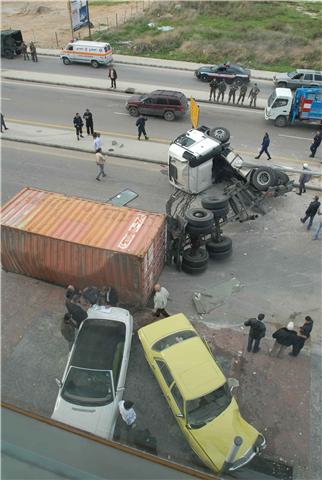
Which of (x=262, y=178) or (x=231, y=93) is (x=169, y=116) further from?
(x=262, y=178)

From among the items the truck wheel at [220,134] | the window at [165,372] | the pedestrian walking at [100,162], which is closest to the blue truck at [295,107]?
the truck wheel at [220,134]

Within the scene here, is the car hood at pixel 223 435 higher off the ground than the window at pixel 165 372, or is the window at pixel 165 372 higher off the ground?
the window at pixel 165 372

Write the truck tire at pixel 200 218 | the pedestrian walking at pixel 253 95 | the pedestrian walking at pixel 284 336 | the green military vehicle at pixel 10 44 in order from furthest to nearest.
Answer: the green military vehicle at pixel 10 44 < the pedestrian walking at pixel 253 95 < the truck tire at pixel 200 218 < the pedestrian walking at pixel 284 336

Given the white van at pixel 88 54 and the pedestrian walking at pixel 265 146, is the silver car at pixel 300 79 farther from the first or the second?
the white van at pixel 88 54

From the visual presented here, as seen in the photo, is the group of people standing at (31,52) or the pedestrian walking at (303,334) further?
the group of people standing at (31,52)

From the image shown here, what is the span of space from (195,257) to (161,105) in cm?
1203

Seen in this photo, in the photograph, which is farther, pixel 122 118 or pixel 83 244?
pixel 122 118

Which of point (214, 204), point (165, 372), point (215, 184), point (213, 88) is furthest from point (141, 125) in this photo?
point (165, 372)

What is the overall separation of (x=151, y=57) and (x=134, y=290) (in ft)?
86.6

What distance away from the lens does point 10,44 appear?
32.0 meters

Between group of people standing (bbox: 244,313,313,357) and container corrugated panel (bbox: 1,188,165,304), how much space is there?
3047 millimetres

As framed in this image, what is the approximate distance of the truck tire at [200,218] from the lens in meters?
12.0

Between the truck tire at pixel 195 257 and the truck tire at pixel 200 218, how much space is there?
1.10 m

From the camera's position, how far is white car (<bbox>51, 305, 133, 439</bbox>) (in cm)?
850
